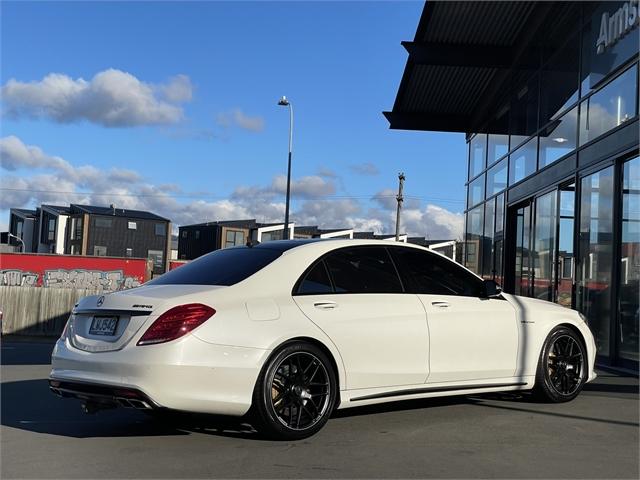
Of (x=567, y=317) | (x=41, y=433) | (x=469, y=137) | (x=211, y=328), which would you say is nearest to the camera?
(x=211, y=328)

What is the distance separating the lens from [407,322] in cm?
587

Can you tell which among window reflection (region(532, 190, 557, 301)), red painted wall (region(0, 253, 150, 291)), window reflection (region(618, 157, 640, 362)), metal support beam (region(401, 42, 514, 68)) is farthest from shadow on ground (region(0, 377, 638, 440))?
red painted wall (region(0, 253, 150, 291))

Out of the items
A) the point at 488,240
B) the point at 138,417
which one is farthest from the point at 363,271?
the point at 488,240

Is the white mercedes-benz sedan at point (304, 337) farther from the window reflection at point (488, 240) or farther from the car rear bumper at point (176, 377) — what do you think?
the window reflection at point (488, 240)

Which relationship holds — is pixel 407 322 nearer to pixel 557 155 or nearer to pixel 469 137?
pixel 557 155

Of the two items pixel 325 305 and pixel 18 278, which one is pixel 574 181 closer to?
pixel 325 305

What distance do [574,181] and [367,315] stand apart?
8.03 m

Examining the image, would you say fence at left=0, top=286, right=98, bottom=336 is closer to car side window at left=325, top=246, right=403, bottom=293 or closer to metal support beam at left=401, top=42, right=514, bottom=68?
metal support beam at left=401, top=42, right=514, bottom=68

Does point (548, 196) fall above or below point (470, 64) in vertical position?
below

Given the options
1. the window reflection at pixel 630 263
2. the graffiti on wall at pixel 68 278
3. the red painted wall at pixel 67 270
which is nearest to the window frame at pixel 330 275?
the window reflection at pixel 630 263

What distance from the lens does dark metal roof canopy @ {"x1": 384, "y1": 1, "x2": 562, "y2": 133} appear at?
45.7 ft

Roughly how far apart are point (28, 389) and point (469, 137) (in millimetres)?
15160

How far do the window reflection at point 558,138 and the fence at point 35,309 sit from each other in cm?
1557

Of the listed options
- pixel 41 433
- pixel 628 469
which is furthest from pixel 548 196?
pixel 41 433
